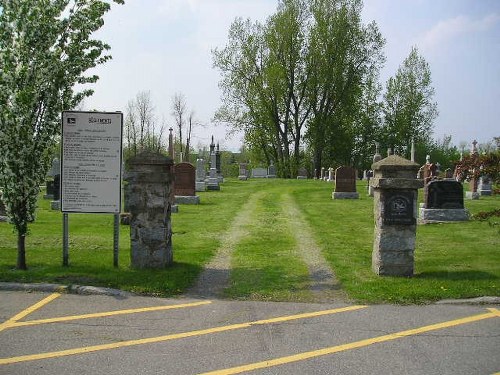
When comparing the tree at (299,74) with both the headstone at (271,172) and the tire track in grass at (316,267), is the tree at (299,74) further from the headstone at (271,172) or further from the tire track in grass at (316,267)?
the tire track in grass at (316,267)

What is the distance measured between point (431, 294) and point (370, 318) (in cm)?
148

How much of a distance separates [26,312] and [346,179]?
20.3 m

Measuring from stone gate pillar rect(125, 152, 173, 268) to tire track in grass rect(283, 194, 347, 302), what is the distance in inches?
106

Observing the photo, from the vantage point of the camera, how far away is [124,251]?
391 inches

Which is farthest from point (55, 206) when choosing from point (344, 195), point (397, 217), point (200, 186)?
point (397, 217)

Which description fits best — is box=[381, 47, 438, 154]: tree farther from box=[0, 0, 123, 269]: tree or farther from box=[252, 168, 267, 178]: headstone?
box=[0, 0, 123, 269]: tree

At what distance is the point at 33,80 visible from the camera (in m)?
7.77

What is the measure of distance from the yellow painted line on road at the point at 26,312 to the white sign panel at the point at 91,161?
6.24 ft

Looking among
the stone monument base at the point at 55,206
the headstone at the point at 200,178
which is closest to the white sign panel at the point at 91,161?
the stone monument base at the point at 55,206

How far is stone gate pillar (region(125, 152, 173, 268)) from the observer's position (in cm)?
818

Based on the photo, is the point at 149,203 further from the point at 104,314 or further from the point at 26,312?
the point at 26,312

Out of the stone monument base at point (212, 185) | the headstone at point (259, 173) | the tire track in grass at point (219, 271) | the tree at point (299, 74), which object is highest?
the tree at point (299, 74)

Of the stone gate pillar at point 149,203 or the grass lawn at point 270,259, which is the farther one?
the stone gate pillar at point 149,203

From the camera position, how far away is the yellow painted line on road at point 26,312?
18.6ft
